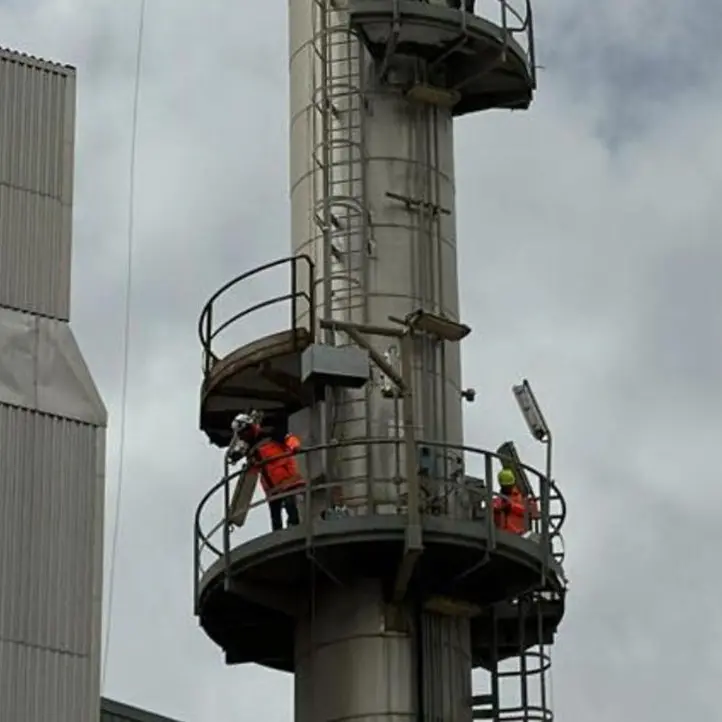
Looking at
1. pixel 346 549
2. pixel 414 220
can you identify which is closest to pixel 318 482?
pixel 346 549

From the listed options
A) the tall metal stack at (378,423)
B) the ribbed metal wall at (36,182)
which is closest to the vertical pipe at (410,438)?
the tall metal stack at (378,423)

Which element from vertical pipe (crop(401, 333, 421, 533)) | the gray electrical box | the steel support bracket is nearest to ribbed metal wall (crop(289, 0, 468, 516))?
vertical pipe (crop(401, 333, 421, 533))

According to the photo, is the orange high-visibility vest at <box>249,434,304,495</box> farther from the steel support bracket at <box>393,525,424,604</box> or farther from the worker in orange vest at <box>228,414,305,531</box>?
the steel support bracket at <box>393,525,424,604</box>

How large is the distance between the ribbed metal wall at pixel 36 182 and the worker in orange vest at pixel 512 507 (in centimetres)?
877

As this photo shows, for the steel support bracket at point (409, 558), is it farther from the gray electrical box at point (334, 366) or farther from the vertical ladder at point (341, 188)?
the gray electrical box at point (334, 366)

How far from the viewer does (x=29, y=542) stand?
38.5 metres

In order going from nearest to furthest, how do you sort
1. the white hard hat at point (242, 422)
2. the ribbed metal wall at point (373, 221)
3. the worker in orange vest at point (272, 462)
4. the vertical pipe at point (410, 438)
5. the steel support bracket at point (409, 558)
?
the steel support bracket at point (409, 558)
the vertical pipe at point (410, 438)
the worker in orange vest at point (272, 462)
the white hard hat at point (242, 422)
the ribbed metal wall at point (373, 221)

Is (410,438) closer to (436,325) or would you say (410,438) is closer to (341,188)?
(436,325)

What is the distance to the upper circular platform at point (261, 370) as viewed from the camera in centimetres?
4606

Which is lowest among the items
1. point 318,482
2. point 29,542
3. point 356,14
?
point 29,542

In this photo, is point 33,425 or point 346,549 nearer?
point 33,425

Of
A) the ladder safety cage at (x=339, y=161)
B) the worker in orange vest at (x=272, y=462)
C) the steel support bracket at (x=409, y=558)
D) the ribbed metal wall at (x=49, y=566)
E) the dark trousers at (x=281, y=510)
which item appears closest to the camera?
the ribbed metal wall at (x=49, y=566)

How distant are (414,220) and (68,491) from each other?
34.8 feet

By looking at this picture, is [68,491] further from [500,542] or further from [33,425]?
[500,542]
